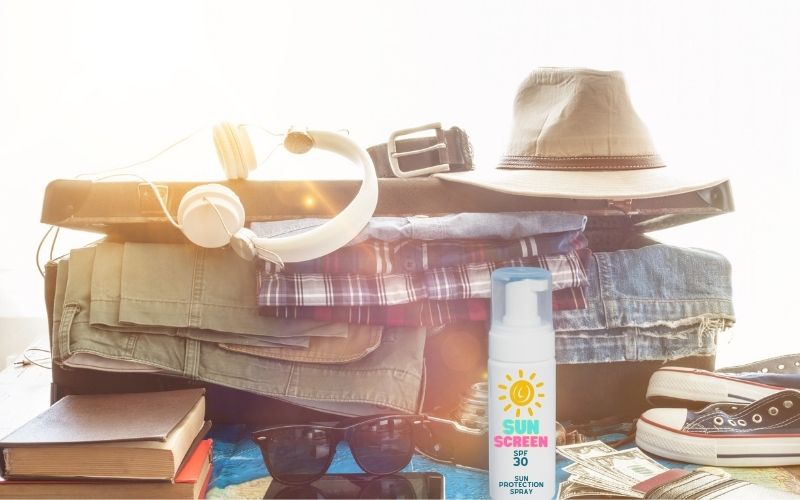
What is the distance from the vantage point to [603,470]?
0.68 meters

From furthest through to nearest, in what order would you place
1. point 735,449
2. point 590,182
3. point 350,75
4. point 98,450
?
point 350,75 < point 590,182 < point 735,449 < point 98,450

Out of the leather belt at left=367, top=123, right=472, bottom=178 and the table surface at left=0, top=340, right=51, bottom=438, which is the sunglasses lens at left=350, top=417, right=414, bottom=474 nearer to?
the leather belt at left=367, top=123, right=472, bottom=178

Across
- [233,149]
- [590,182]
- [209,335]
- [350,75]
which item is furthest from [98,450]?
[350,75]

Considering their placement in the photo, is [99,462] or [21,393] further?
[21,393]

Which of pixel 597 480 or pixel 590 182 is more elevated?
pixel 590 182

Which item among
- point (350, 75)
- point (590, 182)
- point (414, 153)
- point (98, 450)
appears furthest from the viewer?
point (350, 75)

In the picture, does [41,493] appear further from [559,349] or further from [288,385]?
[559,349]

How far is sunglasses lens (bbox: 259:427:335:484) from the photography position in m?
0.69

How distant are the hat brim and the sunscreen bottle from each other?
0.19 m

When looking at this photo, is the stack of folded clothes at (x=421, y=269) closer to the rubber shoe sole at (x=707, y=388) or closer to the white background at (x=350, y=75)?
the rubber shoe sole at (x=707, y=388)

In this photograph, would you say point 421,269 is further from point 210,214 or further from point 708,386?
point 708,386

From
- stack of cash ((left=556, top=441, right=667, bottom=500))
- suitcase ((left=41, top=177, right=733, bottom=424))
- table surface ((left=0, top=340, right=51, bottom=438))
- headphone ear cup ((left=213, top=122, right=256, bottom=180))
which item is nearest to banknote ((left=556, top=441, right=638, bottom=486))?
stack of cash ((left=556, top=441, right=667, bottom=500))

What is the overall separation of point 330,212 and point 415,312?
6.1 inches

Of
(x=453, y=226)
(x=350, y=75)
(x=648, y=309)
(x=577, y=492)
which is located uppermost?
(x=350, y=75)
